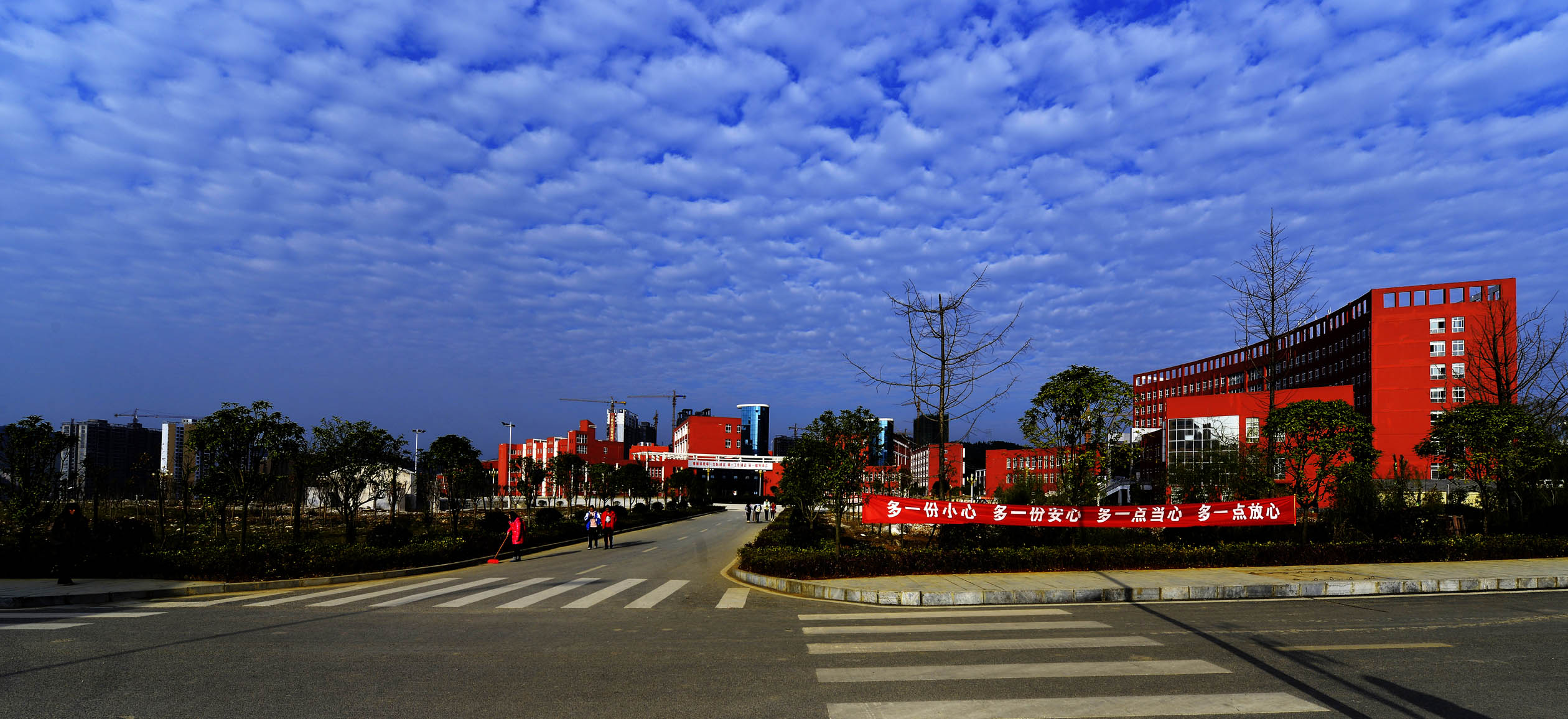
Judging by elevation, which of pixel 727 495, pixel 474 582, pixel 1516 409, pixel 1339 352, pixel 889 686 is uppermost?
pixel 1339 352

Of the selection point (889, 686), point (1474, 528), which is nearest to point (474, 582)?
point (889, 686)

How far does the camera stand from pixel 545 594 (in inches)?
570

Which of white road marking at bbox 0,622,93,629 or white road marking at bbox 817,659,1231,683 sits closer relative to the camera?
white road marking at bbox 817,659,1231,683

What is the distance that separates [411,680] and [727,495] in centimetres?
10935

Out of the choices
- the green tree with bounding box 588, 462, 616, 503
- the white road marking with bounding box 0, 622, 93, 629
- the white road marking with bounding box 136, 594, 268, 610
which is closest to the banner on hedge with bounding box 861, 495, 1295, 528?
the white road marking with bounding box 136, 594, 268, 610

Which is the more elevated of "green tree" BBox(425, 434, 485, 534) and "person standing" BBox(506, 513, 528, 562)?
"green tree" BBox(425, 434, 485, 534)

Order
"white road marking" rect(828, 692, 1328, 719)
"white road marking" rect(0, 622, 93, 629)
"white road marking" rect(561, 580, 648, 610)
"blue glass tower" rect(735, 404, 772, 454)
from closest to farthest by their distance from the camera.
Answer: "white road marking" rect(828, 692, 1328, 719) < "white road marking" rect(0, 622, 93, 629) < "white road marking" rect(561, 580, 648, 610) < "blue glass tower" rect(735, 404, 772, 454)

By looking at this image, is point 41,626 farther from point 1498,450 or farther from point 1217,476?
point 1217,476

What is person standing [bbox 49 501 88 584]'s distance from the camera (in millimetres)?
14516

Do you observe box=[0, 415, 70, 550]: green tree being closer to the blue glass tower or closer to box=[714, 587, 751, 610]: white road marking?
box=[714, 587, 751, 610]: white road marking

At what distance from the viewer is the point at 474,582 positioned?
1662 centimetres

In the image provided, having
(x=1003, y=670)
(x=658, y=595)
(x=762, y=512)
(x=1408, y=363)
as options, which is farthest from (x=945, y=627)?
(x=1408, y=363)

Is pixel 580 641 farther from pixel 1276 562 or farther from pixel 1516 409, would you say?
pixel 1516 409

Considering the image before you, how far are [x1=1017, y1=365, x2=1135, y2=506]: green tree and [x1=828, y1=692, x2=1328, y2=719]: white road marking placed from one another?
1095 centimetres
